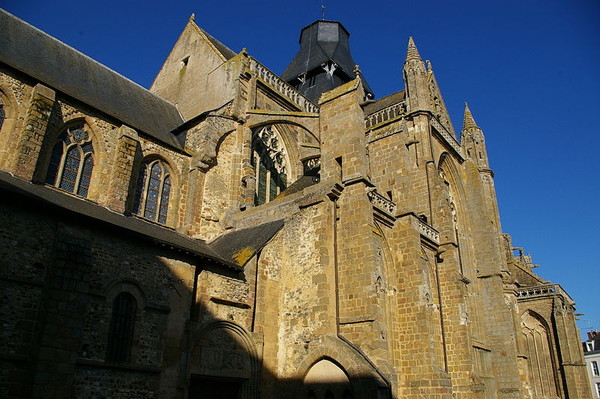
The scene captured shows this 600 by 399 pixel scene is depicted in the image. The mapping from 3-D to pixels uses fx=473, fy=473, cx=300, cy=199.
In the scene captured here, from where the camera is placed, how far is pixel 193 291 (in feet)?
34.1

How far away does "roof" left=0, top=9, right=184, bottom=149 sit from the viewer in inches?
479

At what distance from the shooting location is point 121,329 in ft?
29.5

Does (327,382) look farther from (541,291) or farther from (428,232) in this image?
(541,291)

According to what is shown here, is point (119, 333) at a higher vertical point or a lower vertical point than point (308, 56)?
lower

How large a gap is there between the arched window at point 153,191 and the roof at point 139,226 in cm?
46

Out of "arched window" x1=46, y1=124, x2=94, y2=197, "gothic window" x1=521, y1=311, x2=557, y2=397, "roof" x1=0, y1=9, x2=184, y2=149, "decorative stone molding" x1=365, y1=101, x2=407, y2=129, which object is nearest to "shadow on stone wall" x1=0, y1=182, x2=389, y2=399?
"arched window" x1=46, y1=124, x2=94, y2=197

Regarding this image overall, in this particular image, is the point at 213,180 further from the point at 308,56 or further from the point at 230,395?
the point at 308,56

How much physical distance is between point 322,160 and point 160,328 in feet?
20.5

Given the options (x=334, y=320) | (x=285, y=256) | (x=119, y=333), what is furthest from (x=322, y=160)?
(x=119, y=333)

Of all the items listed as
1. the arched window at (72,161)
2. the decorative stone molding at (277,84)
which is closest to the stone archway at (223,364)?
the arched window at (72,161)

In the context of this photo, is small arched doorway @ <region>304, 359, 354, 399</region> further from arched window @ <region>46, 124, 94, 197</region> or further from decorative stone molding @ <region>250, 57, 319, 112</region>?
decorative stone molding @ <region>250, 57, 319, 112</region>

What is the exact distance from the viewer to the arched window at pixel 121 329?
8766 mm

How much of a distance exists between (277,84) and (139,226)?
9975mm

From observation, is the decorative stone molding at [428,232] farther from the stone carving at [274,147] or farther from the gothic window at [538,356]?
the gothic window at [538,356]
